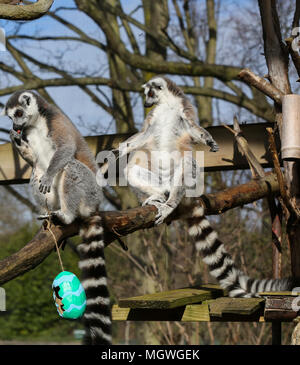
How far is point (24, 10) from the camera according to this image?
3053mm

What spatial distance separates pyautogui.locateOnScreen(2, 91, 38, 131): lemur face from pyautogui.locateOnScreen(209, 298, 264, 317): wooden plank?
160 cm

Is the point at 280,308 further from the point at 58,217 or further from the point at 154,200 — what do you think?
the point at 58,217

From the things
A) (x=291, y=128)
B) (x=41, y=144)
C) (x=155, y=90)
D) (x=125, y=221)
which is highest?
(x=155, y=90)

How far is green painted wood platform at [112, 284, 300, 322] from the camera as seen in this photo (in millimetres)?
3131

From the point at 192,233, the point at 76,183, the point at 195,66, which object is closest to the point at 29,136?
the point at 76,183

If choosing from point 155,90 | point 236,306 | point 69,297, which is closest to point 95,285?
point 69,297

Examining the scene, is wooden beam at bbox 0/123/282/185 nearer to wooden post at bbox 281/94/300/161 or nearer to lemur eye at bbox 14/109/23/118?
wooden post at bbox 281/94/300/161

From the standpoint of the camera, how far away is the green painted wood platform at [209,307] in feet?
10.3

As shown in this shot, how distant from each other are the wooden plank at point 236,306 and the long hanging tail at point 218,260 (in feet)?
0.55

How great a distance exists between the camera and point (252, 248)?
748 centimetres

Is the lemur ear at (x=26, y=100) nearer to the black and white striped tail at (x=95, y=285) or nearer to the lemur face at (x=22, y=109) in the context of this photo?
the lemur face at (x=22, y=109)

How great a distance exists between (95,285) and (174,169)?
1242mm
